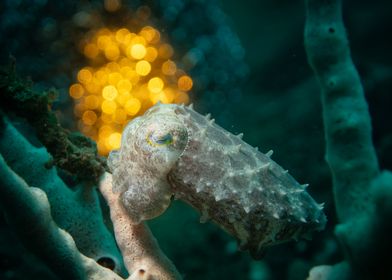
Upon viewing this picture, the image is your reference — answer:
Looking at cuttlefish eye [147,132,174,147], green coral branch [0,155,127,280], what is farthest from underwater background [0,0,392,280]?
cuttlefish eye [147,132,174,147]

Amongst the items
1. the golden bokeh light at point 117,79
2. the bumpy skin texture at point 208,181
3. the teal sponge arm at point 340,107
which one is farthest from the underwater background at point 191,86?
the bumpy skin texture at point 208,181

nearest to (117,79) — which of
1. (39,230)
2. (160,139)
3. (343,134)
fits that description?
(160,139)

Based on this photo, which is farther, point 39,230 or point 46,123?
point 46,123

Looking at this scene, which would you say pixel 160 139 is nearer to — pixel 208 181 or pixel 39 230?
pixel 208 181

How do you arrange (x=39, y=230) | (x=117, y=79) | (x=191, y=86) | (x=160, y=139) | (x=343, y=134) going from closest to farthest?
(x=39, y=230)
(x=160, y=139)
(x=343, y=134)
(x=117, y=79)
(x=191, y=86)

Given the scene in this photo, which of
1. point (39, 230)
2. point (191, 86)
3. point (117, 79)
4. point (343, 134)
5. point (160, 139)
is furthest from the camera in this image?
point (191, 86)

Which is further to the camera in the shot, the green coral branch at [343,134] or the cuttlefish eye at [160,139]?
the cuttlefish eye at [160,139]

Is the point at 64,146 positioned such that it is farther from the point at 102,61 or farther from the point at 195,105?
the point at 195,105

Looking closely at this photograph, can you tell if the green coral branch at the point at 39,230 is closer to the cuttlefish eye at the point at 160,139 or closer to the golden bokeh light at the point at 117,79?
the cuttlefish eye at the point at 160,139
